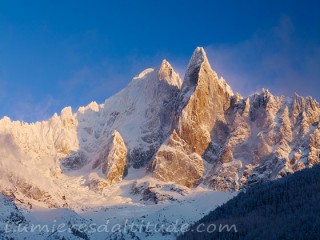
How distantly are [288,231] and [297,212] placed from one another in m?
17.3

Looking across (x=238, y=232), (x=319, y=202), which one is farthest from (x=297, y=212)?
(x=238, y=232)

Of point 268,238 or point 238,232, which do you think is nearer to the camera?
point 268,238

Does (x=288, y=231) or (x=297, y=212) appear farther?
(x=297, y=212)

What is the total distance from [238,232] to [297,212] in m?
19.6

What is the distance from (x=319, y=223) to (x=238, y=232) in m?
31.2

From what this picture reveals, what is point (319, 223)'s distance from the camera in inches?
6944

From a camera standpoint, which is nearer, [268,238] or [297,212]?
[268,238]

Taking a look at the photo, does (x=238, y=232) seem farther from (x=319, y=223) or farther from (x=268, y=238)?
(x=319, y=223)

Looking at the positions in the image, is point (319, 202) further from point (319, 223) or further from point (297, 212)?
point (319, 223)

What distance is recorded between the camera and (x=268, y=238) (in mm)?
184125

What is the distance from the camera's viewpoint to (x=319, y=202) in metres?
200

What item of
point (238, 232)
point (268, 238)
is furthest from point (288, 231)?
point (238, 232)

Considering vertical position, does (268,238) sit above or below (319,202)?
below

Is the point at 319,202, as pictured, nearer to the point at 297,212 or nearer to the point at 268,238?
the point at 297,212
